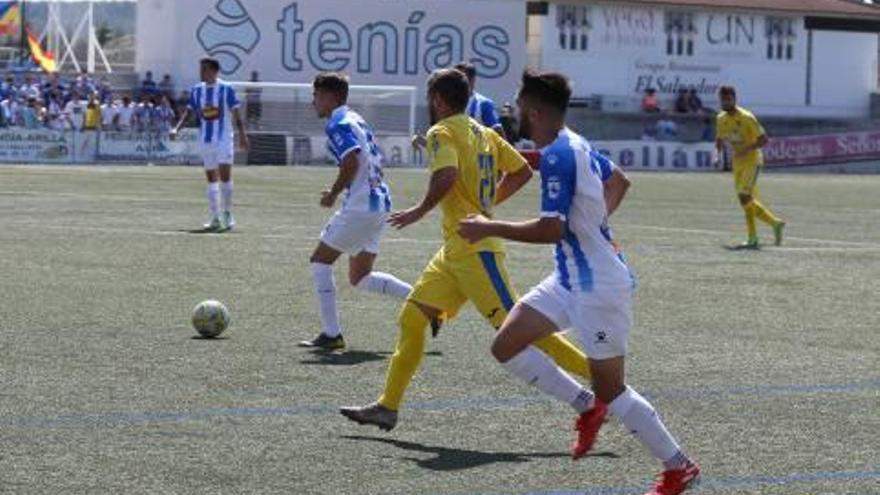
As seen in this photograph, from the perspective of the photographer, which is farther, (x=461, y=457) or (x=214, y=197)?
(x=214, y=197)

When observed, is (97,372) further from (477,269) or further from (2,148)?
(2,148)

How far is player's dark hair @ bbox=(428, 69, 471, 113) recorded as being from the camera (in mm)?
9758

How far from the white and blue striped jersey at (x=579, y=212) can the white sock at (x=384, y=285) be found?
4.85 meters

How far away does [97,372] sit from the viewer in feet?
36.5

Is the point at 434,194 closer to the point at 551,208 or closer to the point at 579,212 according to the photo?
the point at 579,212

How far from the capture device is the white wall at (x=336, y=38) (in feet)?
200

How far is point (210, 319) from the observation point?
12781 mm

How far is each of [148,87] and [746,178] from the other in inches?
1336

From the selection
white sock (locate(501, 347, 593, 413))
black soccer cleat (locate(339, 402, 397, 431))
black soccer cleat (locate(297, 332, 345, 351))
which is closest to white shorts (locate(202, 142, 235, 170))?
black soccer cleat (locate(297, 332, 345, 351))


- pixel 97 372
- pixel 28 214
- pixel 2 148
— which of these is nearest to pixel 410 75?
pixel 2 148

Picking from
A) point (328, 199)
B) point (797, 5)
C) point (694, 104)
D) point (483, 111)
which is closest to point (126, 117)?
point (694, 104)

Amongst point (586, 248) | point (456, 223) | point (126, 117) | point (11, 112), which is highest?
point (586, 248)

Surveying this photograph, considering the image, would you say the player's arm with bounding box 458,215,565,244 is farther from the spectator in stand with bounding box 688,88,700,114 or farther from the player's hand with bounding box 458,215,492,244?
the spectator in stand with bounding box 688,88,700,114

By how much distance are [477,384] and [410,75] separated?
53.3 meters
